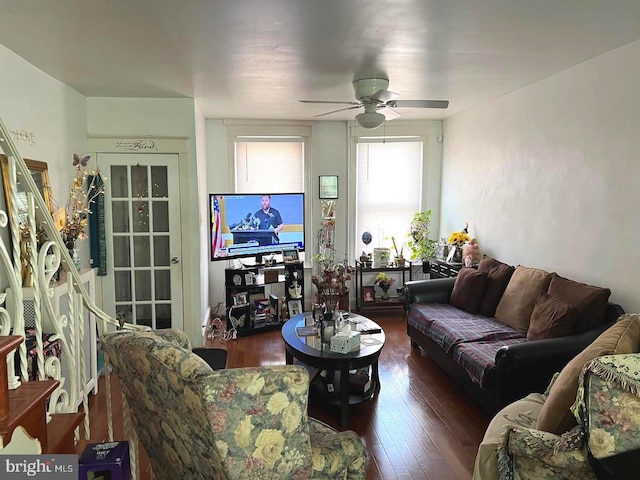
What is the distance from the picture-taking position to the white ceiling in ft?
7.25

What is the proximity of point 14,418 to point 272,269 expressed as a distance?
3.96 meters

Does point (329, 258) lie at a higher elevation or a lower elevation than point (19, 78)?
lower

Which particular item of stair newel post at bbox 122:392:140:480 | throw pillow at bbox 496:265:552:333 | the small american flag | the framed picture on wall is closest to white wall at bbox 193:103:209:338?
the small american flag

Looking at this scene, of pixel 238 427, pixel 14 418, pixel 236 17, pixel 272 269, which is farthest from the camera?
pixel 272 269

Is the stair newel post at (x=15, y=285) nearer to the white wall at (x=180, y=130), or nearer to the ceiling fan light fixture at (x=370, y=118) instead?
the ceiling fan light fixture at (x=370, y=118)

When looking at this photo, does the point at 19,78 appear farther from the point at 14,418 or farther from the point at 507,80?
the point at 507,80

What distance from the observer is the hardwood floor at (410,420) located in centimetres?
262

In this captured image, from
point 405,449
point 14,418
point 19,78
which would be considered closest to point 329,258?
point 405,449

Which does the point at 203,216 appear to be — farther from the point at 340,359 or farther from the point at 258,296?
the point at 340,359

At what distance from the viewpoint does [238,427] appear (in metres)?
1.57

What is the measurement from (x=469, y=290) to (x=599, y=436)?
8.31ft

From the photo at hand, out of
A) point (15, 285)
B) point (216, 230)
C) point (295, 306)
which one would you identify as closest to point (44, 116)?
point (216, 230)

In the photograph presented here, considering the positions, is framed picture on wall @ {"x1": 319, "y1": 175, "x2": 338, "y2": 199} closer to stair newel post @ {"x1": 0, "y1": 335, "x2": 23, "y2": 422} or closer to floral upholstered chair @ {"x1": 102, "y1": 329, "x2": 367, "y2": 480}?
floral upholstered chair @ {"x1": 102, "y1": 329, "x2": 367, "y2": 480}

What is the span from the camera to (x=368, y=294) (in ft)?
18.9
